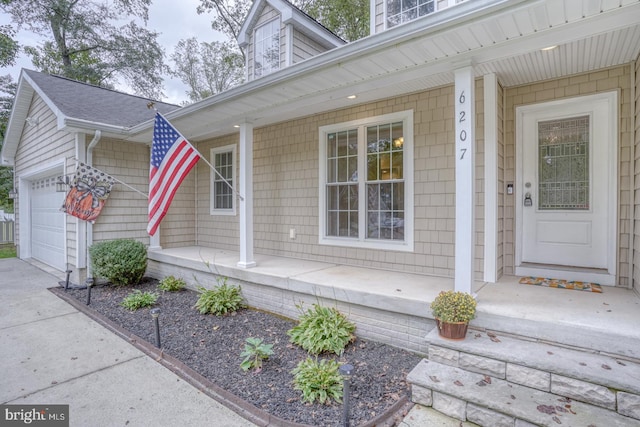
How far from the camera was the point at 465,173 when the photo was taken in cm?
305

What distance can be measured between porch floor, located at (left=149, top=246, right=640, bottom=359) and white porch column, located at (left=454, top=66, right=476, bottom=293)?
38 centimetres

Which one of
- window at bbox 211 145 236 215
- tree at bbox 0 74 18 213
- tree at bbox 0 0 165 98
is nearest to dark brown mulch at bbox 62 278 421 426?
window at bbox 211 145 236 215

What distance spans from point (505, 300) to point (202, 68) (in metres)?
18.5

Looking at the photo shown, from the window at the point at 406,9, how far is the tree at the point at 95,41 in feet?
48.8

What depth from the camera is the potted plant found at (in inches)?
106

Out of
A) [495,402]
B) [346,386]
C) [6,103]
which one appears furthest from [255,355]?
[6,103]

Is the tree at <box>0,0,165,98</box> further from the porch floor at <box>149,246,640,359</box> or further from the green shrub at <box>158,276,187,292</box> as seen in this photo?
the porch floor at <box>149,246,640,359</box>

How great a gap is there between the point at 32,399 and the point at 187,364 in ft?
3.84

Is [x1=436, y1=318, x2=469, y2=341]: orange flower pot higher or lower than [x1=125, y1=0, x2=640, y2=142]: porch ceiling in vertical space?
lower

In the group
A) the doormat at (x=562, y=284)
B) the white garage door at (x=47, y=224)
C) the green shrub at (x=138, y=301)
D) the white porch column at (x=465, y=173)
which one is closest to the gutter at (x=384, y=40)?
the white porch column at (x=465, y=173)

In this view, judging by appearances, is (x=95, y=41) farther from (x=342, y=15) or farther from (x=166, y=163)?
(x=166, y=163)

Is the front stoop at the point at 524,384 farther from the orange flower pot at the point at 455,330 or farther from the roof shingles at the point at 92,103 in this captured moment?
the roof shingles at the point at 92,103

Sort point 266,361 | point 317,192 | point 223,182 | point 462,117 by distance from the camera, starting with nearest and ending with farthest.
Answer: point 462,117
point 266,361
point 317,192
point 223,182

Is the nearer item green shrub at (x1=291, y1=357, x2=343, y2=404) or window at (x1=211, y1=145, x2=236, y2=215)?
green shrub at (x1=291, y1=357, x2=343, y2=404)
